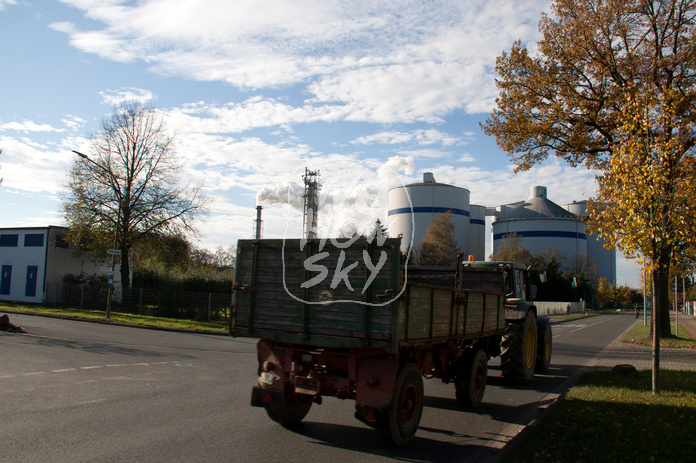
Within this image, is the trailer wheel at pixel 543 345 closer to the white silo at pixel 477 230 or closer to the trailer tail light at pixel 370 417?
the trailer tail light at pixel 370 417

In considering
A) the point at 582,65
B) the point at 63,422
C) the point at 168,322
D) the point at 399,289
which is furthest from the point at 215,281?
the point at 399,289

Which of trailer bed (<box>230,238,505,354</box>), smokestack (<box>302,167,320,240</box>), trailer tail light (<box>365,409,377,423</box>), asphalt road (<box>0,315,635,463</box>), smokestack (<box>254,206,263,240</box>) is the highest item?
smokestack (<box>254,206,263,240</box>)

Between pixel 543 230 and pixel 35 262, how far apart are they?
7166 cm

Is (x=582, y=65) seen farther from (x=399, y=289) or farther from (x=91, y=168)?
(x=91, y=168)

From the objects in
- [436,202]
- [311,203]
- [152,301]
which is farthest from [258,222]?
[436,202]

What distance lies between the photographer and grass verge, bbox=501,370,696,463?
17.0 ft

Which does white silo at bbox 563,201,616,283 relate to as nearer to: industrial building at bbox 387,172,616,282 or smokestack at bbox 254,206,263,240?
industrial building at bbox 387,172,616,282

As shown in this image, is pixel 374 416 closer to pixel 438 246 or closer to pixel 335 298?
pixel 335 298

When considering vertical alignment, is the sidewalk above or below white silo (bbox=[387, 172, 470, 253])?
below

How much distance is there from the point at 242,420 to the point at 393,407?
225cm

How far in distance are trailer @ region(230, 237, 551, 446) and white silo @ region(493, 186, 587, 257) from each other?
78.3 meters

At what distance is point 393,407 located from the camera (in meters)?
5.45

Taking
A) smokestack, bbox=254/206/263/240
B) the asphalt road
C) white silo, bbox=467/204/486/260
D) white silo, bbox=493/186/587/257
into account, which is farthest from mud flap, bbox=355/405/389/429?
white silo, bbox=493/186/587/257

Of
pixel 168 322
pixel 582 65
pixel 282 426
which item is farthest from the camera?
pixel 168 322
